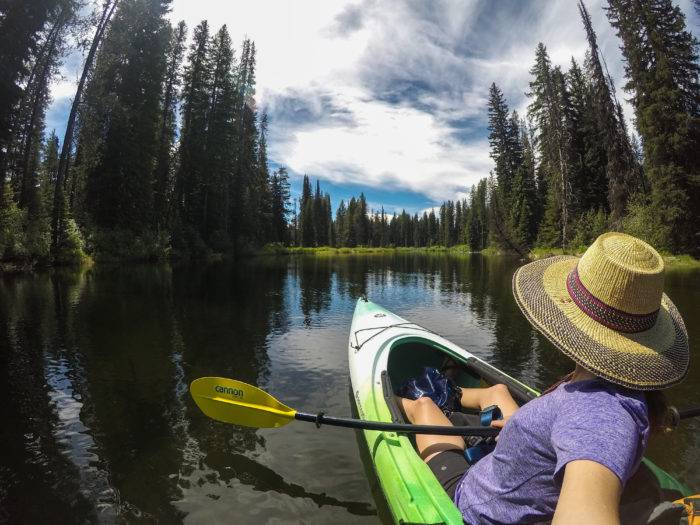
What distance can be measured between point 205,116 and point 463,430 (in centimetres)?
4051

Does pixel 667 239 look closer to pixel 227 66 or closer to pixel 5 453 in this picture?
pixel 5 453

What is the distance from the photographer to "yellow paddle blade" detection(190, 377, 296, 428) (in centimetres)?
435

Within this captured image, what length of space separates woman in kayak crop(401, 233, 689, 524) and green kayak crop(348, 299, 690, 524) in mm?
480

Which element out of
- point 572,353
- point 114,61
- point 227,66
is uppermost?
point 227,66

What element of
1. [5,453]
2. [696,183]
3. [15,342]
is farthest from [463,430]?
[696,183]

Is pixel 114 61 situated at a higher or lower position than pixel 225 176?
higher

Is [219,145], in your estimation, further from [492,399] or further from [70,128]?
[492,399]

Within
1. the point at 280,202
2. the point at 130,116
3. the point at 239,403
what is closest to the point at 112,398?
the point at 239,403

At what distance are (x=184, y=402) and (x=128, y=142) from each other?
26549mm

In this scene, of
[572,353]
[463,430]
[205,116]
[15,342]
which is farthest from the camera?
[205,116]

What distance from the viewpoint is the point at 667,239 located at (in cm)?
2378

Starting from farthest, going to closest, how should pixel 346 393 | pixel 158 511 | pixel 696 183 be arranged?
pixel 696 183, pixel 346 393, pixel 158 511

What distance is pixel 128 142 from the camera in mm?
27469

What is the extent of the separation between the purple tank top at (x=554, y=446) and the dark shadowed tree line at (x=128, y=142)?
21.2m
